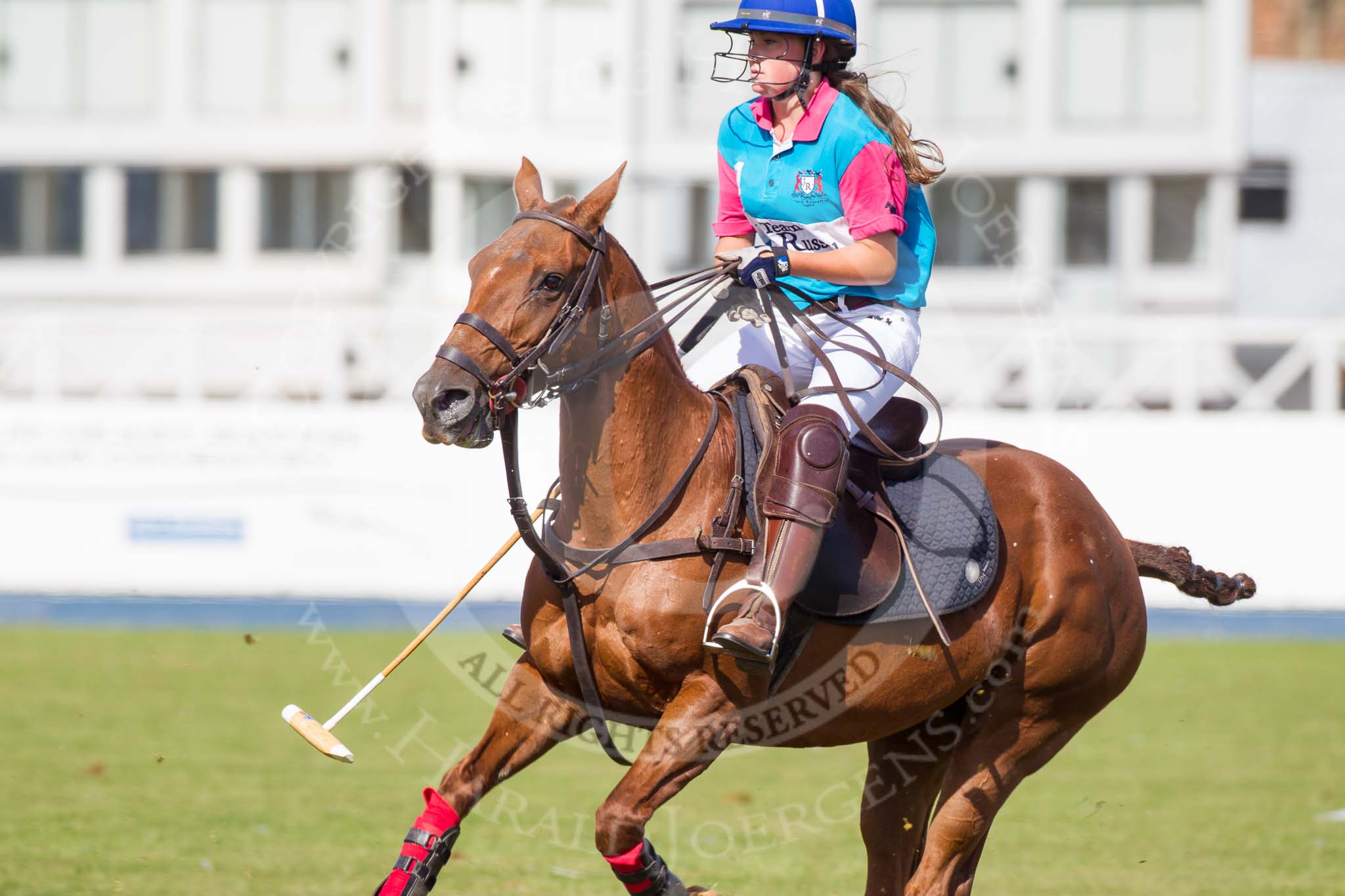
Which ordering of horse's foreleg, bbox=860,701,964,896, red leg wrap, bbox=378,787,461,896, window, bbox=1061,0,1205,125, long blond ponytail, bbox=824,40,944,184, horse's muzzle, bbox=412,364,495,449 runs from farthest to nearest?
window, bbox=1061,0,1205,125 → horse's foreleg, bbox=860,701,964,896 → long blond ponytail, bbox=824,40,944,184 → red leg wrap, bbox=378,787,461,896 → horse's muzzle, bbox=412,364,495,449

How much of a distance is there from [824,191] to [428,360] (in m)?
9.26

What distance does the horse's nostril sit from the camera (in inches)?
156

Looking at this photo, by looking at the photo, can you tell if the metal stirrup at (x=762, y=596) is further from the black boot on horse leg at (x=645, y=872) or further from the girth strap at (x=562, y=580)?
the black boot on horse leg at (x=645, y=872)

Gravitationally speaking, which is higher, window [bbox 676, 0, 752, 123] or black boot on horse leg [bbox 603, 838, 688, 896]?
window [bbox 676, 0, 752, 123]

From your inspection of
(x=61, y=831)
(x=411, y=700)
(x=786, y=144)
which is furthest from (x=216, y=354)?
(x=786, y=144)

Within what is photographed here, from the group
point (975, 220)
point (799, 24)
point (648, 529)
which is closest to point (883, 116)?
point (799, 24)

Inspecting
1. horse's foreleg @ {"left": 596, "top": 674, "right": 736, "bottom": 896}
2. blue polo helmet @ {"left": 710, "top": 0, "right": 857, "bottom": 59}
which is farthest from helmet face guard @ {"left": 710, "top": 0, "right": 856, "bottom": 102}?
horse's foreleg @ {"left": 596, "top": 674, "right": 736, "bottom": 896}

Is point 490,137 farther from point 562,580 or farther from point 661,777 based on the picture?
point 661,777

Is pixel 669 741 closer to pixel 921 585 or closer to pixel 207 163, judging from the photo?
pixel 921 585

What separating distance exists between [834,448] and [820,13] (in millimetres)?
1250

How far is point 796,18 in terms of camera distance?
15.0 feet

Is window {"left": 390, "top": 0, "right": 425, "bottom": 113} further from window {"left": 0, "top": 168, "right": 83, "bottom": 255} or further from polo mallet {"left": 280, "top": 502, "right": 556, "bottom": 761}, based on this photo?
polo mallet {"left": 280, "top": 502, "right": 556, "bottom": 761}

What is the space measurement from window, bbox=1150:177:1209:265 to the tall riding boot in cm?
1925

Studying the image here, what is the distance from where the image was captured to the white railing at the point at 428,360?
13812 millimetres
